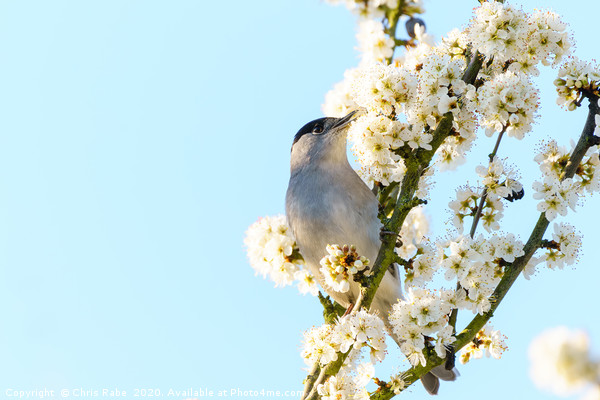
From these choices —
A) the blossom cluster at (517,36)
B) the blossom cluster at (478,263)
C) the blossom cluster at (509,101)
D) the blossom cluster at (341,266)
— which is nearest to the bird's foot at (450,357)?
the blossom cluster at (478,263)

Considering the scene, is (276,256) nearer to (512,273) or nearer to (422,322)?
(422,322)

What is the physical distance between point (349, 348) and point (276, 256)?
1.65 m

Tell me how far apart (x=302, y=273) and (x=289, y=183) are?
108 cm

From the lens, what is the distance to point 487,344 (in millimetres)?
3969

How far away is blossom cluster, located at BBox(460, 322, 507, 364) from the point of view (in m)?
3.93

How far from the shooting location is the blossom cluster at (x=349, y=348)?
11.6 feet

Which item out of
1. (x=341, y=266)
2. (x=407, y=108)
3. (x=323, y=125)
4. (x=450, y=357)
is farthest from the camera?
(x=323, y=125)

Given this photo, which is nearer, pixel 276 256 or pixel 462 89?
pixel 462 89

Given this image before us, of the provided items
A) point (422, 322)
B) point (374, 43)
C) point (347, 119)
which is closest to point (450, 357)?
point (422, 322)

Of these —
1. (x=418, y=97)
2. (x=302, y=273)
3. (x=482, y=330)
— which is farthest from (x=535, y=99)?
(x=302, y=273)

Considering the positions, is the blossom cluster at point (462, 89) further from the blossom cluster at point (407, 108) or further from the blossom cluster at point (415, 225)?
the blossom cluster at point (415, 225)

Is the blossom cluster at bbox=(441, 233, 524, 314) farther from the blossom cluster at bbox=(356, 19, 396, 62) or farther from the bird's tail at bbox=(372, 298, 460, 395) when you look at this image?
the blossom cluster at bbox=(356, 19, 396, 62)

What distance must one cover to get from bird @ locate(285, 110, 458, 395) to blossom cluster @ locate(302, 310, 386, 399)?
1.03m

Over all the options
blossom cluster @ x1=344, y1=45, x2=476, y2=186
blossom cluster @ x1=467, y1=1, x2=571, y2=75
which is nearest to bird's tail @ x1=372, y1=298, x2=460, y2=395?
blossom cluster @ x1=344, y1=45, x2=476, y2=186
